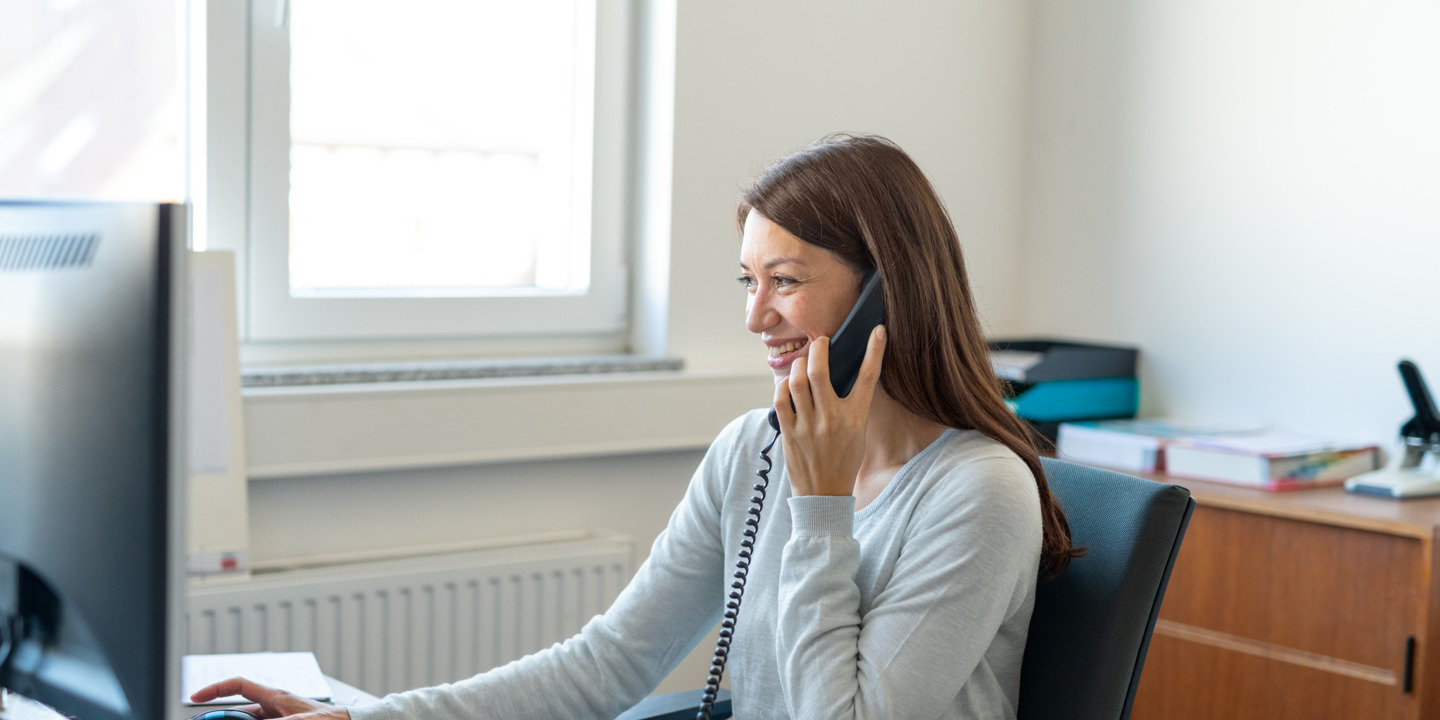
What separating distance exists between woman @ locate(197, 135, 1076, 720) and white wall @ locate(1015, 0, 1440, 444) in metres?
1.25

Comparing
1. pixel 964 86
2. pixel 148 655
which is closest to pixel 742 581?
pixel 148 655

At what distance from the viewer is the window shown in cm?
201

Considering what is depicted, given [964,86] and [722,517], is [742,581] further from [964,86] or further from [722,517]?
[964,86]

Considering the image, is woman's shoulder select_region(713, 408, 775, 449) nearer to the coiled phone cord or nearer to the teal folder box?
the coiled phone cord

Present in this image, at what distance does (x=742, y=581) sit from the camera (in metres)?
1.31

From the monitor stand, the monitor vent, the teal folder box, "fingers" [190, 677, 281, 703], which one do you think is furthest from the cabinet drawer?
the monitor vent

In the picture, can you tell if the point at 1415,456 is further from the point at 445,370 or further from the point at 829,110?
the point at 445,370

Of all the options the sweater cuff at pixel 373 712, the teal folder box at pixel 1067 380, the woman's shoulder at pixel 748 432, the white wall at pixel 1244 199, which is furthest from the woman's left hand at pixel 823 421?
the white wall at pixel 1244 199

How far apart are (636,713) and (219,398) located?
812 millimetres

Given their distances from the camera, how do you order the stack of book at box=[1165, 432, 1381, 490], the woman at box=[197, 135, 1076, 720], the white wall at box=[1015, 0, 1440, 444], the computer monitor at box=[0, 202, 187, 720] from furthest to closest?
the white wall at box=[1015, 0, 1440, 444], the stack of book at box=[1165, 432, 1381, 490], the woman at box=[197, 135, 1076, 720], the computer monitor at box=[0, 202, 187, 720]

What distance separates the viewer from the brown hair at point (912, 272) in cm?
122

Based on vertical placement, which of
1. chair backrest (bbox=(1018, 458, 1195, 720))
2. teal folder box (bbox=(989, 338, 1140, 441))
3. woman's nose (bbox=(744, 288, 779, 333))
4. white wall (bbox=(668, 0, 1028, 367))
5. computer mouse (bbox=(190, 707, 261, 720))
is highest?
white wall (bbox=(668, 0, 1028, 367))

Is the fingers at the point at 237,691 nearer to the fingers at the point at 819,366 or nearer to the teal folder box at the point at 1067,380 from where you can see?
the fingers at the point at 819,366

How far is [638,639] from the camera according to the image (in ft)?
4.53
